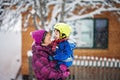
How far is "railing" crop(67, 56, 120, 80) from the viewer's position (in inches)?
359

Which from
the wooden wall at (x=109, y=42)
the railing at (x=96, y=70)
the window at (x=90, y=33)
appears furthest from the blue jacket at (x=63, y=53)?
the window at (x=90, y=33)

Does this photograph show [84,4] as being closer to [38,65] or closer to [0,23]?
[0,23]

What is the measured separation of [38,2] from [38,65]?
492 cm

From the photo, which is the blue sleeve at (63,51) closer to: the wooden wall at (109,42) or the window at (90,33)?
the wooden wall at (109,42)

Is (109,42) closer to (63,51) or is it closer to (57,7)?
(57,7)

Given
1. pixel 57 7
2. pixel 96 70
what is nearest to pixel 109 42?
pixel 96 70

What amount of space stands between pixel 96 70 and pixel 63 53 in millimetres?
5485

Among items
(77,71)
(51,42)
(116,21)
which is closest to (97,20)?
(116,21)

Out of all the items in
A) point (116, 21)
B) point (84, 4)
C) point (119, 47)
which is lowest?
point (119, 47)

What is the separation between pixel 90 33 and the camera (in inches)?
460

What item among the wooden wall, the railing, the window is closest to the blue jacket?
the railing

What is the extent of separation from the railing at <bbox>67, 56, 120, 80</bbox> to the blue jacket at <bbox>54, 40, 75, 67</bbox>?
517 centimetres

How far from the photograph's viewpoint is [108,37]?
37.5ft

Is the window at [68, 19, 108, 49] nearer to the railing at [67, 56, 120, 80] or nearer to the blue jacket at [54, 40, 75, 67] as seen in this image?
the railing at [67, 56, 120, 80]
